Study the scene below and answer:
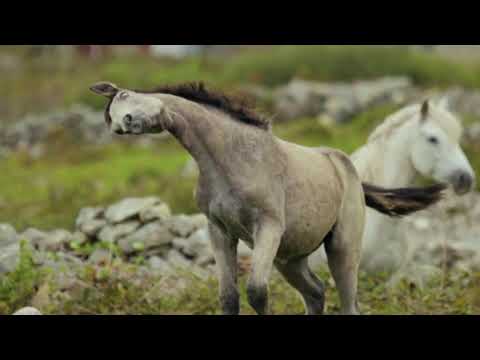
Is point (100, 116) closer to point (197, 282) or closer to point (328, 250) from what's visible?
point (197, 282)

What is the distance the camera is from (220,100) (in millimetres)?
5812

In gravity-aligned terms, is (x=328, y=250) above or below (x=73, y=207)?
above

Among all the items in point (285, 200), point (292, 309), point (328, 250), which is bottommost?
point (292, 309)

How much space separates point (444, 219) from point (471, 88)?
10673 millimetres

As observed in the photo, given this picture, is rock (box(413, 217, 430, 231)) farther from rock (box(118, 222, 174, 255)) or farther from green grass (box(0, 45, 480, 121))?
green grass (box(0, 45, 480, 121))

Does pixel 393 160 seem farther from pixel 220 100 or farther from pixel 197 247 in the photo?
pixel 220 100

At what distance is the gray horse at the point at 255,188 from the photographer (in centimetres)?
539

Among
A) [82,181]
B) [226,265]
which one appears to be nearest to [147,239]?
[226,265]

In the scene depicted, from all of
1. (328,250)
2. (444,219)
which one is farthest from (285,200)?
(444,219)

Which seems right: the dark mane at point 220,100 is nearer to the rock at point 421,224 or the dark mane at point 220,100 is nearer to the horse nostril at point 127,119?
the horse nostril at point 127,119

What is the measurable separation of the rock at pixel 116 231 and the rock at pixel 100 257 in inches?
17.5

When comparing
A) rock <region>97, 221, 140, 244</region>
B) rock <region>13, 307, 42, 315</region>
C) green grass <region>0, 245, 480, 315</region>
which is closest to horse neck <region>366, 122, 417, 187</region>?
green grass <region>0, 245, 480, 315</region>

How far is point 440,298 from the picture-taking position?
7648 mm

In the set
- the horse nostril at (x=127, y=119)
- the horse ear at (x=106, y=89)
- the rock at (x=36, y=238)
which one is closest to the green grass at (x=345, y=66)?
the rock at (x=36, y=238)
